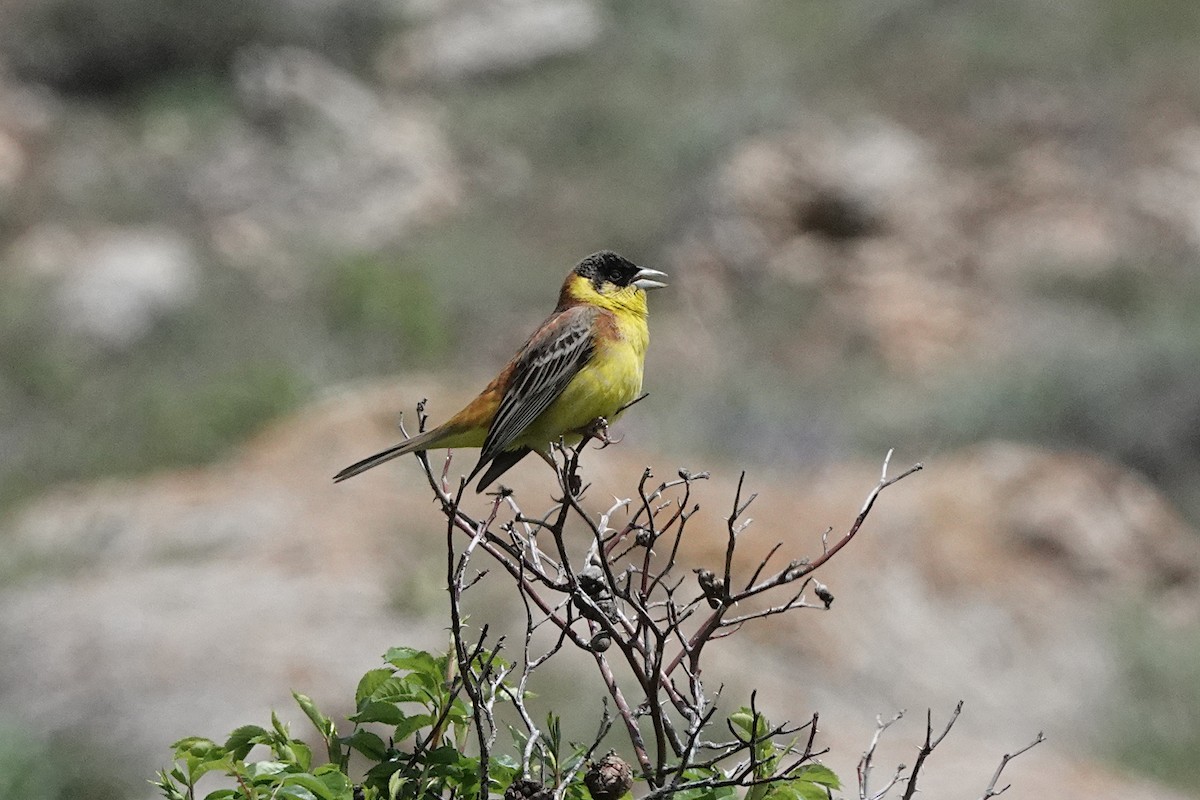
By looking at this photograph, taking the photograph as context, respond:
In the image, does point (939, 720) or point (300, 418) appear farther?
point (300, 418)

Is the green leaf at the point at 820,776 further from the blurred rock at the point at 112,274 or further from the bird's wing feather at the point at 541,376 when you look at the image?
the blurred rock at the point at 112,274

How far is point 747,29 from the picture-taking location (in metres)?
22.7

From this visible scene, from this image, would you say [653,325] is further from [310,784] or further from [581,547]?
[310,784]

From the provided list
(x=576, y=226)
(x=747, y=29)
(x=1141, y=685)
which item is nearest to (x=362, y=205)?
(x=576, y=226)

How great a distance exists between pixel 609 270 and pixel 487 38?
18616 millimetres

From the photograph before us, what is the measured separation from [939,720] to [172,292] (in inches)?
464

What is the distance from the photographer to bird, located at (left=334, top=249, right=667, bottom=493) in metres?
4.40

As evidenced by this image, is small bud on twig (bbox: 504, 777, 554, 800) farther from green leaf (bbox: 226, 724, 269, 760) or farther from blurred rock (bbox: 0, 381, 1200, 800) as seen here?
blurred rock (bbox: 0, 381, 1200, 800)

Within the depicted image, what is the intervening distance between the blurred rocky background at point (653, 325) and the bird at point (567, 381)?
267cm

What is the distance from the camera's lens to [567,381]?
14.6 feet

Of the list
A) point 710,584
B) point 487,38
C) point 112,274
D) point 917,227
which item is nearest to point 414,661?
point 710,584

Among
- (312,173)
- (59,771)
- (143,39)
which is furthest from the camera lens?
(143,39)

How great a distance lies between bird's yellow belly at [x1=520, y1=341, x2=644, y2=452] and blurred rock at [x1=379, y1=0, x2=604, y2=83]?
18.7m

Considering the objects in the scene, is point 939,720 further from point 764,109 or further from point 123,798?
point 764,109
